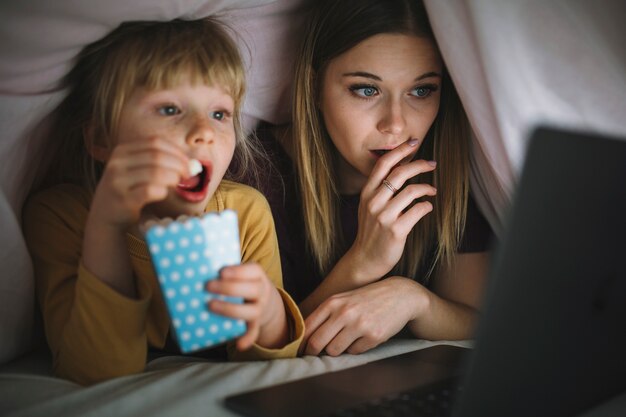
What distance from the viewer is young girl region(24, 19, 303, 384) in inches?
28.2

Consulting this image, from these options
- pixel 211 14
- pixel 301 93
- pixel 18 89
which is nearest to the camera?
pixel 18 89

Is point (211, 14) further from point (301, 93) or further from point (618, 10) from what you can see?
point (618, 10)

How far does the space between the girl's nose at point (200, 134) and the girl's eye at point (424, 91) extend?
1.37 feet

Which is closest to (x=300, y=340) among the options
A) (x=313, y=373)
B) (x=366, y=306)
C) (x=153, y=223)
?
(x=313, y=373)

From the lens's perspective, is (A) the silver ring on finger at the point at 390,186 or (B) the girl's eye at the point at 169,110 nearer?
(B) the girl's eye at the point at 169,110

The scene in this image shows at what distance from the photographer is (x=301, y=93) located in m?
1.11

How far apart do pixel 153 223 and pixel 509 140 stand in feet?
1.74

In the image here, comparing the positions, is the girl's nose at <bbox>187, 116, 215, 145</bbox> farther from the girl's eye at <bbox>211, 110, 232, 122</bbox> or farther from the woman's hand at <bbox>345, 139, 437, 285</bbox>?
the woman's hand at <bbox>345, 139, 437, 285</bbox>

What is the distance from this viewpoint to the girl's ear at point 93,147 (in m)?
0.84

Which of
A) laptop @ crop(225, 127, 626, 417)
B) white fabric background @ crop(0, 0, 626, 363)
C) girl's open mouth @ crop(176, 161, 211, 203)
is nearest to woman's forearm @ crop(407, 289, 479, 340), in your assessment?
white fabric background @ crop(0, 0, 626, 363)

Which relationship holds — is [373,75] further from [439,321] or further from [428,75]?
[439,321]

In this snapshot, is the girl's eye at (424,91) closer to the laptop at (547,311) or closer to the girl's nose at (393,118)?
the girl's nose at (393,118)

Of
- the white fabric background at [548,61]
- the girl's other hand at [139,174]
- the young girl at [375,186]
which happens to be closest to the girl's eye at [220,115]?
the girl's other hand at [139,174]

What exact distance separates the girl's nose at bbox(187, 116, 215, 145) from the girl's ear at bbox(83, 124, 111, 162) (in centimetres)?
14
